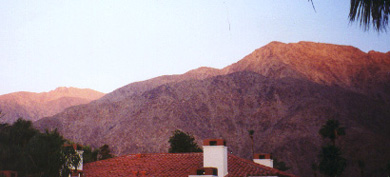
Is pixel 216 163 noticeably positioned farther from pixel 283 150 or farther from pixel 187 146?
pixel 283 150

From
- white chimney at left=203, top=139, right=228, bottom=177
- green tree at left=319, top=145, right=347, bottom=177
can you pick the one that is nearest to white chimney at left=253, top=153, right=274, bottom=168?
white chimney at left=203, top=139, right=228, bottom=177

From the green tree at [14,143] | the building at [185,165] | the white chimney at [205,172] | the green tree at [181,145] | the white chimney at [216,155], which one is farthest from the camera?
the green tree at [181,145]

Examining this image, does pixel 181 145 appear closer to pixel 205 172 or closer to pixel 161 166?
pixel 161 166

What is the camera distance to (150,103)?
635ft

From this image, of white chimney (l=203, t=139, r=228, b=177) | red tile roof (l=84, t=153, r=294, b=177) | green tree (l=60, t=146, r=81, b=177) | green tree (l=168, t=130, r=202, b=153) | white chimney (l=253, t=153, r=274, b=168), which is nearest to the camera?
green tree (l=60, t=146, r=81, b=177)

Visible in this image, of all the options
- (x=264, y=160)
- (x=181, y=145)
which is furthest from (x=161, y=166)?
(x=181, y=145)

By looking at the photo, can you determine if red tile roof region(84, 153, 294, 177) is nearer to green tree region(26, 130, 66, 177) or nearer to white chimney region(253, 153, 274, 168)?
white chimney region(253, 153, 274, 168)

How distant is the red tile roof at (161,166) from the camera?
24234 mm

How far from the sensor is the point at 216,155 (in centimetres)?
2323

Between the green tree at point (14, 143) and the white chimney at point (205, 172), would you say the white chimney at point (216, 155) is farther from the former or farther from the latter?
the green tree at point (14, 143)

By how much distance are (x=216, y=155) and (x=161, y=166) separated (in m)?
4.21

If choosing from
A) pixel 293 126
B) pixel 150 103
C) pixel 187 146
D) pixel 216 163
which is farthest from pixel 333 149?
pixel 150 103

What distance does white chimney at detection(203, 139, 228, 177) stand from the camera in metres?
22.9

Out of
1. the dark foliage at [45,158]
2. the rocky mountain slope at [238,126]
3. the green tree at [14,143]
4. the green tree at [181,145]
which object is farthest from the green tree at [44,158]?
the rocky mountain slope at [238,126]
